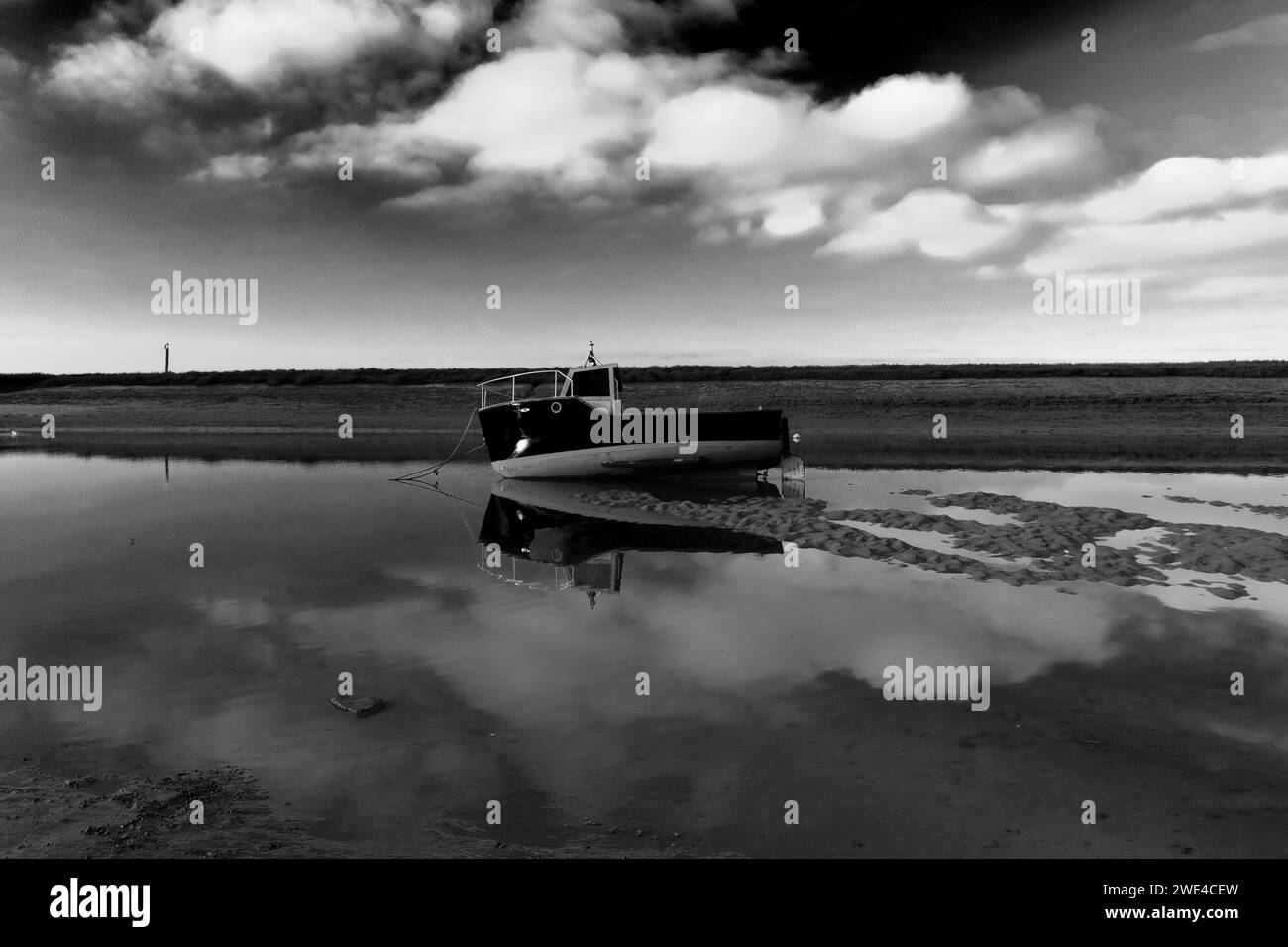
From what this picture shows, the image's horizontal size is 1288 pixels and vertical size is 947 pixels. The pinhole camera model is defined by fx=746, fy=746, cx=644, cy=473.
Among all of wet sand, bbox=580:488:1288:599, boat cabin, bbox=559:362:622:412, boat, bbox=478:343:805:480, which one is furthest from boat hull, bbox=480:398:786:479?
wet sand, bbox=580:488:1288:599

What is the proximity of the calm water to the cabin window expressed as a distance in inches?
463

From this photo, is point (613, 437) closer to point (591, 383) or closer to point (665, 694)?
point (591, 383)

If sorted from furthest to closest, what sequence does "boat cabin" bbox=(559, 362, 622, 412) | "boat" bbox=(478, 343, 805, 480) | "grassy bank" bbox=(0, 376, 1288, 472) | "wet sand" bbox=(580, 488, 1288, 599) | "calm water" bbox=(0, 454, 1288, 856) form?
1. "grassy bank" bbox=(0, 376, 1288, 472)
2. "boat cabin" bbox=(559, 362, 622, 412)
3. "boat" bbox=(478, 343, 805, 480)
4. "wet sand" bbox=(580, 488, 1288, 599)
5. "calm water" bbox=(0, 454, 1288, 856)

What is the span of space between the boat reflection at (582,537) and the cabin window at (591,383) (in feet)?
13.9

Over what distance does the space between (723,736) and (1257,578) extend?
10779mm

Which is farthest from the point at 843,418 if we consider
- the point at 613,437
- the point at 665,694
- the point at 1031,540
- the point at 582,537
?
the point at 665,694

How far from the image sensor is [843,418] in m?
49.1

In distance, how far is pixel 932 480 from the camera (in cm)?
2450

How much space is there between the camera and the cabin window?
26.7 metres

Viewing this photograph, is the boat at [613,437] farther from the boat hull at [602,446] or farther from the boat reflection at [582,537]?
the boat reflection at [582,537]

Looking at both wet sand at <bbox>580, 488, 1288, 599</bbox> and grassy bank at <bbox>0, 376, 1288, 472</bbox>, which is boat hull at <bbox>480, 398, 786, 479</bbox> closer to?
grassy bank at <bbox>0, 376, 1288, 472</bbox>

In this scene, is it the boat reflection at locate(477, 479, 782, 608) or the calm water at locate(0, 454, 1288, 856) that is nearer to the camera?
the calm water at locate(0, 454, 1288, 856)

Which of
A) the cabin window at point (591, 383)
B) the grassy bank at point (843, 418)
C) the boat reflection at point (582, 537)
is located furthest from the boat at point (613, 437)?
the grassy bank at point (843, 418)
